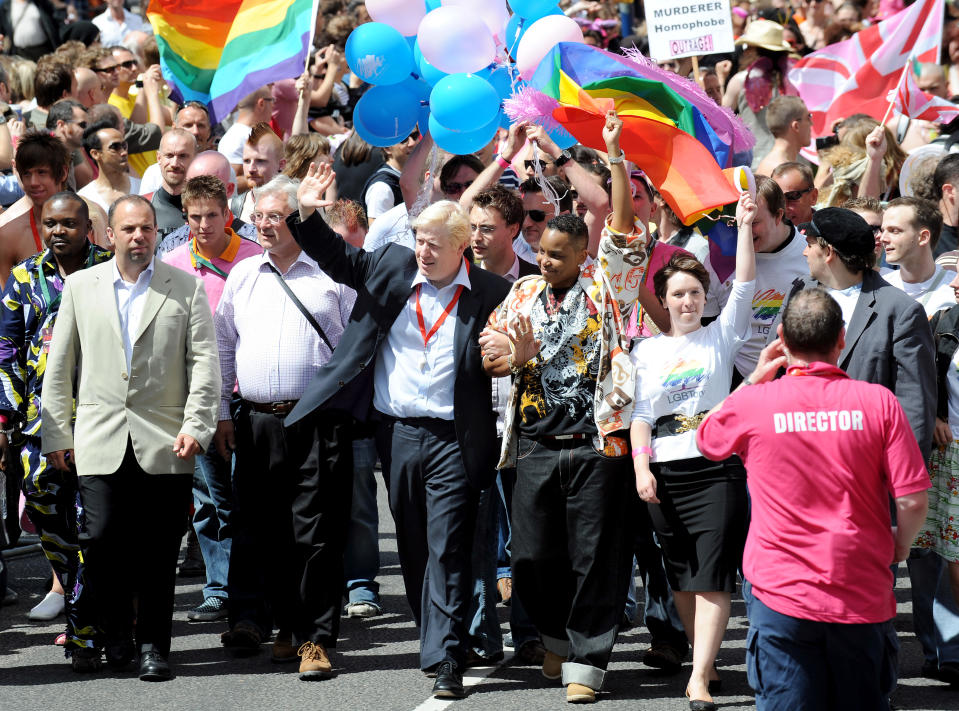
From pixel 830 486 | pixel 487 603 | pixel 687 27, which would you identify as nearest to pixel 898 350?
pixel 830 486

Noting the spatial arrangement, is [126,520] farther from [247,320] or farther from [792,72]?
[792,72]

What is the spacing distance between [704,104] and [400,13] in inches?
75.0

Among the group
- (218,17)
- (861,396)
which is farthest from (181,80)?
(861,396)

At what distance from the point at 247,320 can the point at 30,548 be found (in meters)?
3.26

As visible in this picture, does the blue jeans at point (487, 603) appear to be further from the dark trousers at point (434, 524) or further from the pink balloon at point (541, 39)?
the pink balloon at point (541, 39)

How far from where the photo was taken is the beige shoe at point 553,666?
6.64 metres

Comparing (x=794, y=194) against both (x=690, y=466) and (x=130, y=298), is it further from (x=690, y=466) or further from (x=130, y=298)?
(x=130, y=298)

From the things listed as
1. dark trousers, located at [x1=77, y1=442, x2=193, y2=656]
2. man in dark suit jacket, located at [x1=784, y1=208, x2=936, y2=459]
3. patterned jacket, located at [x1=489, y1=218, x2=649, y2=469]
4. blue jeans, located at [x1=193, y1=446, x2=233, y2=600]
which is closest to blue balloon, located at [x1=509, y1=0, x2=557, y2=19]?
patterned jacket, located at [x1=489, y1=218, x2=649, y2=469]

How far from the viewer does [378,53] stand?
25.2 ft

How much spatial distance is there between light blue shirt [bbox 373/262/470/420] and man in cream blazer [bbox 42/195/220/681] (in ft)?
2.71

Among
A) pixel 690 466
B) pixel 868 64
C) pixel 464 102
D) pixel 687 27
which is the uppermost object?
pixel 687 27

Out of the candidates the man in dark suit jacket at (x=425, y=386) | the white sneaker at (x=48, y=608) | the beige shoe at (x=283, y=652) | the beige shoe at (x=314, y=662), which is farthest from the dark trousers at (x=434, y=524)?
the white sneaker at (x=48, y=608)

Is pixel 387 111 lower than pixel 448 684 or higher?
higher

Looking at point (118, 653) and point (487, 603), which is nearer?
point (118, 653)
